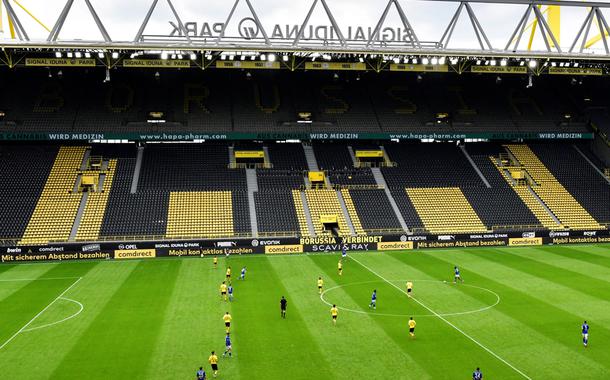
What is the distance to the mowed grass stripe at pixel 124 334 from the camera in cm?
2086

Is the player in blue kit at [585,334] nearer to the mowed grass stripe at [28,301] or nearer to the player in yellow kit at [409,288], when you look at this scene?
the player in yellow kit at [409,288]

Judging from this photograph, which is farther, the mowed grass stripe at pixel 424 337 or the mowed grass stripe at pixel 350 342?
the mowed grass stripe at pixel 424 337

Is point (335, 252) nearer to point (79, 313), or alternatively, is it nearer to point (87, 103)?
point (79, 313)

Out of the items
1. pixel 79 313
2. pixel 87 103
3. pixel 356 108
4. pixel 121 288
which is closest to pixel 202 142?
pixel 87 103

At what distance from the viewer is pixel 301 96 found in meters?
65.6

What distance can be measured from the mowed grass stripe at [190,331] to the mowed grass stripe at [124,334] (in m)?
0.47

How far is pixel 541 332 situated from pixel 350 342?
862 centimetres

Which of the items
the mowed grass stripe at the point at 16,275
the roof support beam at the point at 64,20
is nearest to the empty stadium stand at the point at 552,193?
the roof support beam at the point at 64,20

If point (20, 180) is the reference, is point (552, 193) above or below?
below

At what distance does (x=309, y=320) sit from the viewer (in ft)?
88.3

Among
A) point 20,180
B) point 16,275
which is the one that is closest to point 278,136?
point 20,180

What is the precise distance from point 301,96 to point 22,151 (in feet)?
100

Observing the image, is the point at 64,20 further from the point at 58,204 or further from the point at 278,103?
the point at 278,103

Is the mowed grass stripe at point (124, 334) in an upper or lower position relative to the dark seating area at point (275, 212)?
lower
